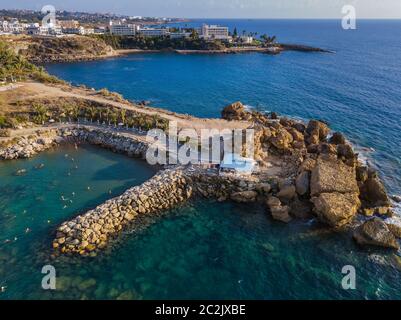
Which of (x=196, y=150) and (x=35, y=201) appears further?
(x=196, y=150)

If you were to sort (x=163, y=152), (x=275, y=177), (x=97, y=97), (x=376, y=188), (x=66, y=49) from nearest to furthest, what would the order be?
(x=376, y=188)
(x=275, y=177)
(x=163, y=152)
(x=97, y=97)
(x=66, y=49)

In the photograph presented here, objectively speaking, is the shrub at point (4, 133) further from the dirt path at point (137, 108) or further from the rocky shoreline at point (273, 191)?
the dirt path at point (137, 108)

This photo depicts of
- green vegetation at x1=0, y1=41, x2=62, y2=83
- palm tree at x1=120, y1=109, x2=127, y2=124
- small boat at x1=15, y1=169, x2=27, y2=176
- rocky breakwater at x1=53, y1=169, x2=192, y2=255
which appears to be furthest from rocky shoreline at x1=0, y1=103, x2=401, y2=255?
green vegetation at x1=0, y1=41, x2=62, y2=83

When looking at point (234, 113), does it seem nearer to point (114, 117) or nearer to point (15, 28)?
point (114, 117)

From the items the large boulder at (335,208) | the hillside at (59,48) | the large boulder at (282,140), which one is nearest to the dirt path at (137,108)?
the large boulder at (282,140)
